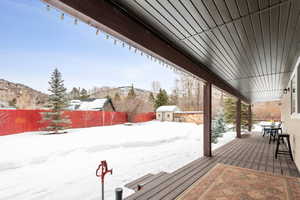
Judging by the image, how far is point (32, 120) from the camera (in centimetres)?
916

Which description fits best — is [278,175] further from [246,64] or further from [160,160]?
[160,160]

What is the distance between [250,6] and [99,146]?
6.57m

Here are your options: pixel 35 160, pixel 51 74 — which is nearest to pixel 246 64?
pixel 35 160

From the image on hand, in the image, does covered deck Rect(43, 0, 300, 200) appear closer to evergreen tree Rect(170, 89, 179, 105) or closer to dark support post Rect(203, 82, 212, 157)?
dark support post Rect(203, 82, 212, 157)

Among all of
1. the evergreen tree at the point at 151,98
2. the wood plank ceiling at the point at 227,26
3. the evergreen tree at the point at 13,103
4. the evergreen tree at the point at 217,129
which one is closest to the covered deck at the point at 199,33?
the wood plank ceiling at the point at 227,26

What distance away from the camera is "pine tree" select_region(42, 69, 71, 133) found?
9.65 metres

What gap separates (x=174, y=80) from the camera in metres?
24.7

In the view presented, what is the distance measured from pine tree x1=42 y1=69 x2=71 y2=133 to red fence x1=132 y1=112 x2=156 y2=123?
795 centimetres

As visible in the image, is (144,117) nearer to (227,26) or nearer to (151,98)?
(151,98)

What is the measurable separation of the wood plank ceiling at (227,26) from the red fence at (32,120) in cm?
1016

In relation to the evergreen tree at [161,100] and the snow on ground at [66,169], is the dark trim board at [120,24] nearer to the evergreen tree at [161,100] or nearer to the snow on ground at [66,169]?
the snow on ground at [66,169]

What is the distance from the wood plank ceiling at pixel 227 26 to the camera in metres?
1.50

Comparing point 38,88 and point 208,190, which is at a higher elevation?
point 38,88

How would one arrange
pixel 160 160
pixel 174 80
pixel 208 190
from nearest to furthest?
pixel 208 190
pixel 160 160
pixel 174 80
